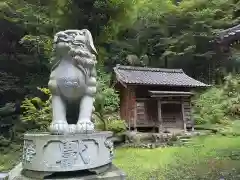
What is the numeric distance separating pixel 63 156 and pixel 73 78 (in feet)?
2.83

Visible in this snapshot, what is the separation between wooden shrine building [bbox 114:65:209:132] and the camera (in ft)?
45.9

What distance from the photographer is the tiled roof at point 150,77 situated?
13.8m

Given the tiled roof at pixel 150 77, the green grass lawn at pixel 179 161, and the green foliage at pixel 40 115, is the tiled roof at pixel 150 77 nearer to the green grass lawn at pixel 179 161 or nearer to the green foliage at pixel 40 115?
the green grass lawn at pixel 179 161

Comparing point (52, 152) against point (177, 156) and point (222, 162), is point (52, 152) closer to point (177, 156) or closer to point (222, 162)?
point (222, 162)

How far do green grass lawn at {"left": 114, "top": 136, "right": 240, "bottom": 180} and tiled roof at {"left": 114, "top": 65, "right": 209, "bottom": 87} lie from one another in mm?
3519

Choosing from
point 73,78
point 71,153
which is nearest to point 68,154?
point 71,153

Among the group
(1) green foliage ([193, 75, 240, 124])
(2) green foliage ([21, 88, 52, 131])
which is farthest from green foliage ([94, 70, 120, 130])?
(1) green foliage ([193, 75, 240, 124])

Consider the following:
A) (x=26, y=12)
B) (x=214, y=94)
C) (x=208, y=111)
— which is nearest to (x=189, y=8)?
(x=214, y=94)

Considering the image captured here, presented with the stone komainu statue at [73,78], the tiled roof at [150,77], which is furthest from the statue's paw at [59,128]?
the tiled roof at [150,77]

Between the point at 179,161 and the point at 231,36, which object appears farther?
the point at 179,161

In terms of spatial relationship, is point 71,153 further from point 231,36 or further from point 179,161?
point 179,161

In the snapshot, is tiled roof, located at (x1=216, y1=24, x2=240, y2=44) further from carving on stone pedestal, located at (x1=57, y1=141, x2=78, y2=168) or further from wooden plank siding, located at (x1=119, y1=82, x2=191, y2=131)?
wooden plank siding, located at (x1=119, y1=82, x2=191, y2=131)

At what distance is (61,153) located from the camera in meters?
2.69

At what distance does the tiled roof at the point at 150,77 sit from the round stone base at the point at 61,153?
34.6 ft
